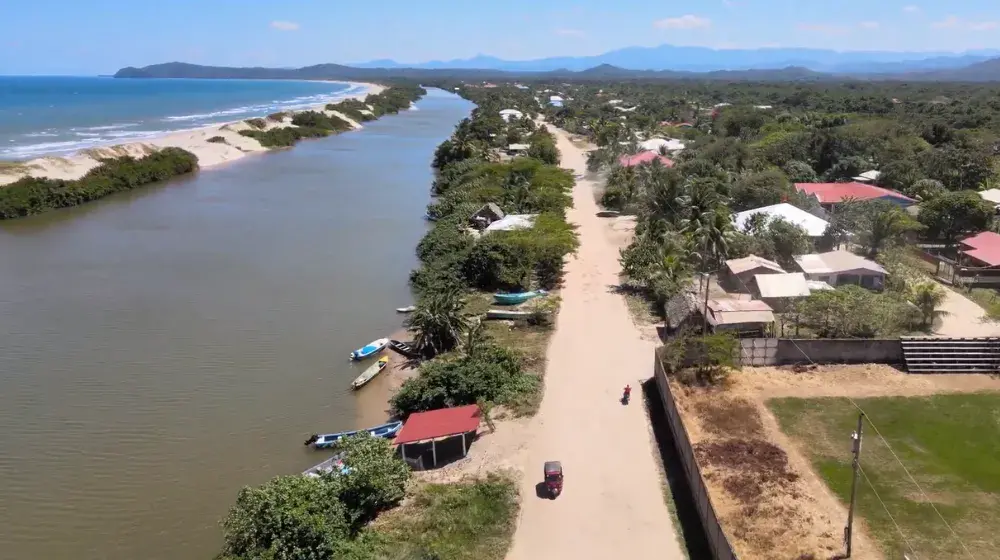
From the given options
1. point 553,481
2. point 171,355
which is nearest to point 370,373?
point 171,355

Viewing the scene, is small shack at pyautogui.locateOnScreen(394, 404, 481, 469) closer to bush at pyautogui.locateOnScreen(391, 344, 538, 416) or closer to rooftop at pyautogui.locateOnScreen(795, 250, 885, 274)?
bush at pyautogui.locateOnScreen(391, 344, 538, 416)

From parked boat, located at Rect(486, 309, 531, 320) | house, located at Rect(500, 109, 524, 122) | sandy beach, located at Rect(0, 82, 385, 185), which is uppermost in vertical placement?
house, located at Rect(500, 109, 524, 122)

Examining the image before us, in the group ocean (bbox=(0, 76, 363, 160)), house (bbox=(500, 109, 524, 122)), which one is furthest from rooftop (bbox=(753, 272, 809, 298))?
house (bbox=(500, 109, 524, 122))

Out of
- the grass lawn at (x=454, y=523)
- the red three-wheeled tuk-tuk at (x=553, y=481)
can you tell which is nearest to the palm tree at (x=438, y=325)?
the grass lawn at (x=454, y=523)

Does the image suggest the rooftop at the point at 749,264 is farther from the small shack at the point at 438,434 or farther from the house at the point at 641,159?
the house at the point at 641,159

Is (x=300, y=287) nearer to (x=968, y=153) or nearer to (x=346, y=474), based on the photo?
(x=346, y=474)

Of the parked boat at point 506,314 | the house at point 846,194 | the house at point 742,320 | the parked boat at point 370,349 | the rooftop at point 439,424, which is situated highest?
the house at point 846,194
